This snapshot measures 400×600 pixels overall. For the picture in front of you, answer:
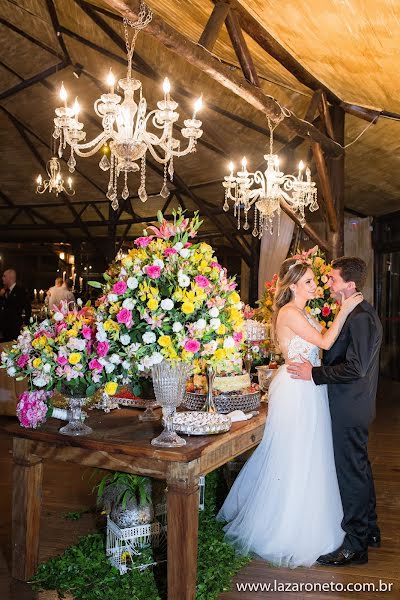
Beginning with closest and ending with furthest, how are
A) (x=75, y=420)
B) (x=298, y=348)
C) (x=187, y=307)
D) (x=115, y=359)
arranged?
(x=187, y=307) < (x=115, y=359) < (x=75, y=420) < (x=298, y=348)

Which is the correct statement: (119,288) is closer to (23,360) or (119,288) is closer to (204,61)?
(23,360)

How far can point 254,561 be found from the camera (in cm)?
319

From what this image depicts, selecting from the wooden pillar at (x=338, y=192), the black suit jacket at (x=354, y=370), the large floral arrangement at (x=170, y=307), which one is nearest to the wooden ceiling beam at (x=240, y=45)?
the wooden pillar at (x=338, y=192)

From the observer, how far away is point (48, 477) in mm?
4629

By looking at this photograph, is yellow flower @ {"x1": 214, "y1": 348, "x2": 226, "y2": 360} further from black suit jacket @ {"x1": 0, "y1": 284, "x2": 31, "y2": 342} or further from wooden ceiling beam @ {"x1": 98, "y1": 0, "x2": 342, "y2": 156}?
black suit jacket @ {"x1": 0, "y1": 284, "x2": 31, "y2": 342}

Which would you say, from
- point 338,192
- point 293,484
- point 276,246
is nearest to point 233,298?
point 293,484

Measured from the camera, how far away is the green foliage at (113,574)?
281 centimetres

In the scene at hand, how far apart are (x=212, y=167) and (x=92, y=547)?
24.8ft

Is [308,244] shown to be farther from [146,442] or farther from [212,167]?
[146,442]

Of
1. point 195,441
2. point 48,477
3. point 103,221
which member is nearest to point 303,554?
point 195,441

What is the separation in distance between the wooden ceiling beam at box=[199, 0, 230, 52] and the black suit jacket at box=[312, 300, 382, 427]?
7.74 ft

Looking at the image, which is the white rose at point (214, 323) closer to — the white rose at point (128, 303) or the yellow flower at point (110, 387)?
the white rose at point (128, 303)

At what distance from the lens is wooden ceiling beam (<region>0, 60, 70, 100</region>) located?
8.48 m

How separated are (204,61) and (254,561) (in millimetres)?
3197
